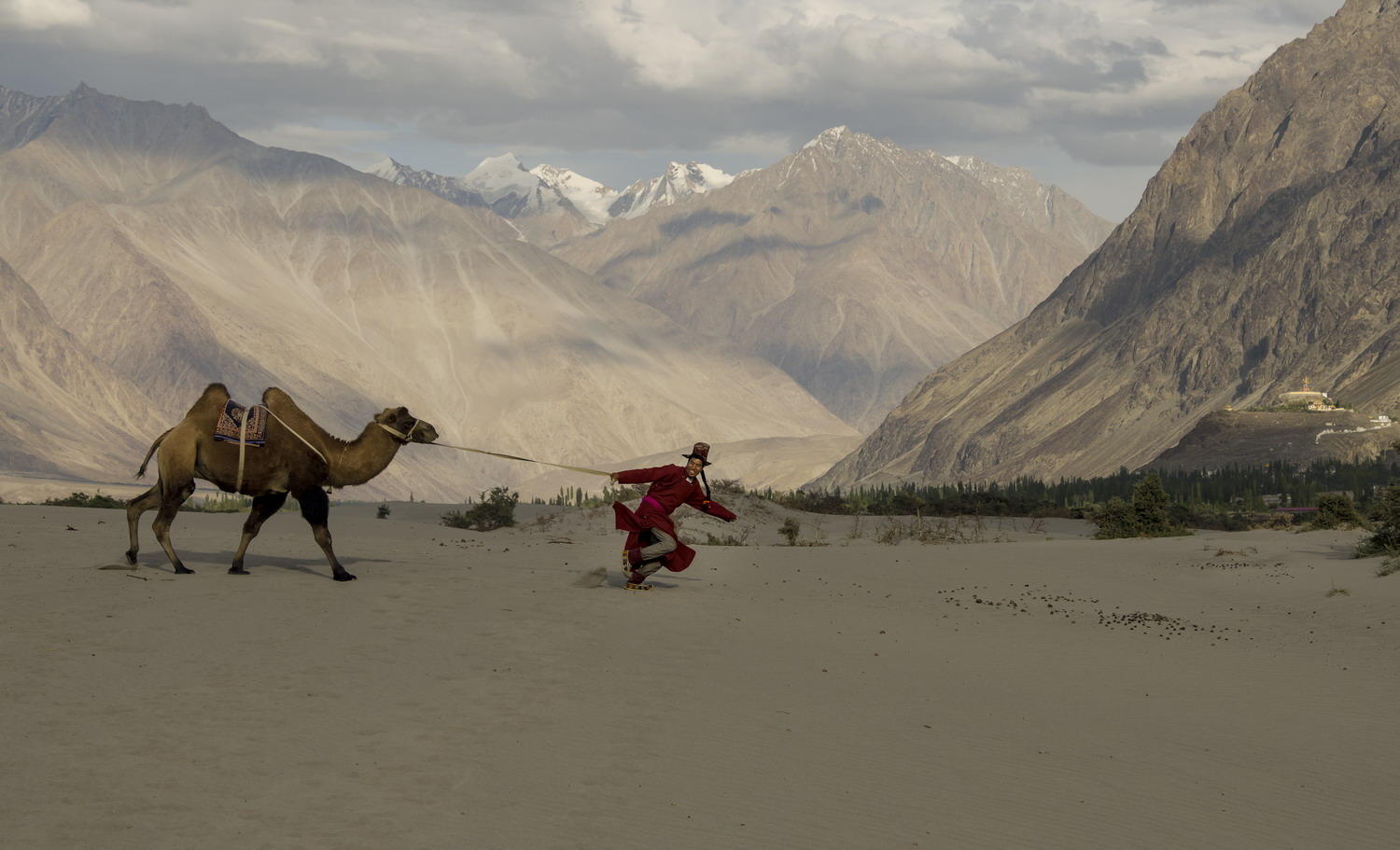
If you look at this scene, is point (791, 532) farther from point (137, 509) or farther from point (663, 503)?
point (137, 509)

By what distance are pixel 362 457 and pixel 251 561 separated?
2.78m

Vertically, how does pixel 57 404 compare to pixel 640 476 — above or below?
above

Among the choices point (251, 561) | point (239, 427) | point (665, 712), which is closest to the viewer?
point (665, 712)

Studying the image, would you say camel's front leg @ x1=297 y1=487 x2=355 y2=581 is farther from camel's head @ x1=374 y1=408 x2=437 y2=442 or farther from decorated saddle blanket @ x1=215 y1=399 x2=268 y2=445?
camel's head @ x1=374 y1=408 x2=437 y2=442

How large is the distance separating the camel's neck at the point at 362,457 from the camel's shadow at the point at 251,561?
124 cm

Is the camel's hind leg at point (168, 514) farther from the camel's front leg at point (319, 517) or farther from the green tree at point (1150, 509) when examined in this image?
the green tree at point (1150, 509)

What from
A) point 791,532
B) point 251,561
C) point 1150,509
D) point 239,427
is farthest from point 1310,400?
point 239,427

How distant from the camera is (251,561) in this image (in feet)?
61.2

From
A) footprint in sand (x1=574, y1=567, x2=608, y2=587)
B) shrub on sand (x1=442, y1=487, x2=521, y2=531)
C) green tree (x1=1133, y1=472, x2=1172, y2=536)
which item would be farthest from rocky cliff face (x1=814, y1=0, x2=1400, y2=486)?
footprint in sand (x1=574, y1=567, x2=608, y2=587)

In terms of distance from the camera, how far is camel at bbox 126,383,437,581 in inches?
635

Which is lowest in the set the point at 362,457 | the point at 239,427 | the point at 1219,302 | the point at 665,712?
the point at 665,712

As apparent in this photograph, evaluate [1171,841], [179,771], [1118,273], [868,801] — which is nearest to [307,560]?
[179,771]

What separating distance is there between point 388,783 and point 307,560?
35.0 feet

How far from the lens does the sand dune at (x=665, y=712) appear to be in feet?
28.3
